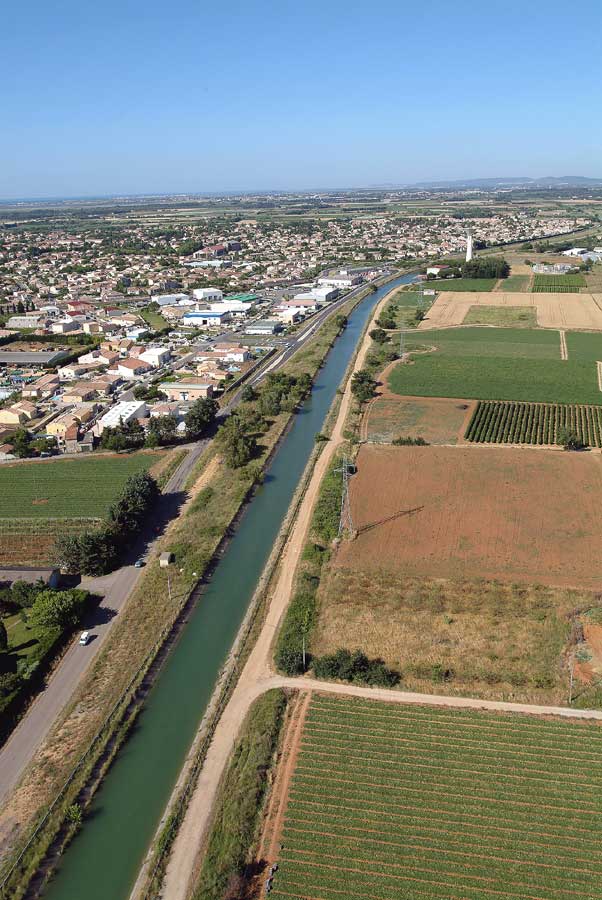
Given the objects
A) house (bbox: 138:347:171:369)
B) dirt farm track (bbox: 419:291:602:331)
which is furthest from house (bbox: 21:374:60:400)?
dirt farm track (bbox: 419:291:602:331)

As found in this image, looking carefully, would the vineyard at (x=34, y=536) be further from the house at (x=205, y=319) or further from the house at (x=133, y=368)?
the house at (x=205, y=319)

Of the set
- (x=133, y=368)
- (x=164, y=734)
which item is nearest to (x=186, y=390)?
(x=133, y=368)

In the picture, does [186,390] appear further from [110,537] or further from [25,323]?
[25,323]

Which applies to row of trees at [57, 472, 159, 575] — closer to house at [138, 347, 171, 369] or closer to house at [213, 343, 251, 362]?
house at [138, 347, 171, 369]

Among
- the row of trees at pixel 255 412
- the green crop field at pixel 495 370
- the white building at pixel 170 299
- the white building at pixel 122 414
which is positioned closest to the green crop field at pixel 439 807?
the row of trees at pixel 255 412

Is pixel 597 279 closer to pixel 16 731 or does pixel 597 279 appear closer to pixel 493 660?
pixel 493 660

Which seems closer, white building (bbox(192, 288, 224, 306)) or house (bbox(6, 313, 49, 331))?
house (bbox(6, 313, 49, 331))
